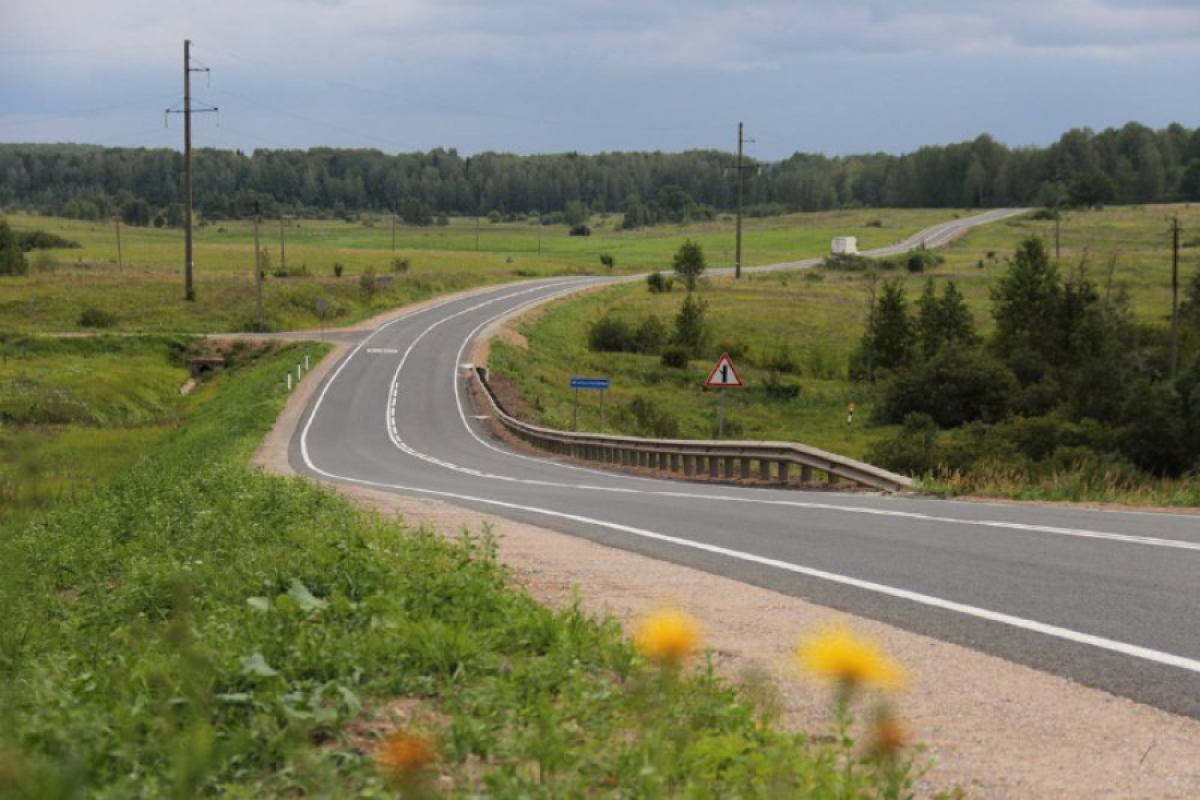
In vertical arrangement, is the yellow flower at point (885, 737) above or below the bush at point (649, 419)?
above

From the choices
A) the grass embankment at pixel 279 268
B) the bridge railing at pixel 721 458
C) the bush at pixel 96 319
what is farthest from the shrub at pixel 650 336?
the bridge railing at pixel 721 458

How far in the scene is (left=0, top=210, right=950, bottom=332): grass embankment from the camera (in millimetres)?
78812

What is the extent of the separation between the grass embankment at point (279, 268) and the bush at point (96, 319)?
0.57 metres

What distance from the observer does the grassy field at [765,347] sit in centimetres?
5912

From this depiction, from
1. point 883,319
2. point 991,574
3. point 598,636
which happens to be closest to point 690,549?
point 991,574

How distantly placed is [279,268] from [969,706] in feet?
361

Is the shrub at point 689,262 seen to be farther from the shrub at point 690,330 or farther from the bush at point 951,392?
the bush at point 951,392

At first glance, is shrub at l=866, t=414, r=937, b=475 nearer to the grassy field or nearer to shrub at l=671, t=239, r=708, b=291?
the grassy field

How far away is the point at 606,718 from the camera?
5133mm

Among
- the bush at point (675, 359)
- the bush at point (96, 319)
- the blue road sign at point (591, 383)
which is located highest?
the blue road sign at point (591, 383)

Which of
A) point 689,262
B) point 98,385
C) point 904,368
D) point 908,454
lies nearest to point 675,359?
point 904,368

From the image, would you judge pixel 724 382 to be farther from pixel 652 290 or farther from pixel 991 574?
pixel 652 290

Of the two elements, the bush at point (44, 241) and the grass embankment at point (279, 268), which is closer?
the grass embankment at point (279, 268)

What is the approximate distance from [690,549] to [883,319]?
220ft
